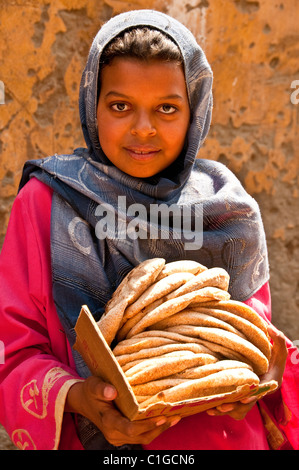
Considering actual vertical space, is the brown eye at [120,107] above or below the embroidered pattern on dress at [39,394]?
above

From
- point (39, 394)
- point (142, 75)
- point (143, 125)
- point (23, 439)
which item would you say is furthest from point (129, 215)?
point (23, 439)

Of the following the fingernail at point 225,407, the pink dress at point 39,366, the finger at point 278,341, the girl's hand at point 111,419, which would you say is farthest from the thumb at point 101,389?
the finger at point 278,341

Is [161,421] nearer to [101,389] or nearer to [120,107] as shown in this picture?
[101,389]

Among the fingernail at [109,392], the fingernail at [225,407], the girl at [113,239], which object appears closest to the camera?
the fingernail at [109,392]

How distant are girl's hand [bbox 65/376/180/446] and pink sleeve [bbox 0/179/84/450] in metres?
0.10

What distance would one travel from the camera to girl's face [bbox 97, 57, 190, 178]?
4.84ft

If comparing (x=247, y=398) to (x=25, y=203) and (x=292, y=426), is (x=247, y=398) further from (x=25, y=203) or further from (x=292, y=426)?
(x=25, y=203)

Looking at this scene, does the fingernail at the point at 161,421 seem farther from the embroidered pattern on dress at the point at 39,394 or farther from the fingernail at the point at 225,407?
the embroidered pattern on dress at the point at 39,394

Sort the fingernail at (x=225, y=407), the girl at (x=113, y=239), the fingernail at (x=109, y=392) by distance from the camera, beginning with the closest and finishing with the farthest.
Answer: the fingernail at (x=109, y=392), the fingernail at (x=225, y=407), the girl at (x=113, y=239)

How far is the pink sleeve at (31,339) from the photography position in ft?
4.54

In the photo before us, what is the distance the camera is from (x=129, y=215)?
151 centimetres

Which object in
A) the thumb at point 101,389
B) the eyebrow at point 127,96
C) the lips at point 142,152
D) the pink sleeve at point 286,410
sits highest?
the eyebrow at point 127,96

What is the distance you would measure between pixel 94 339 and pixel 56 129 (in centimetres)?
157

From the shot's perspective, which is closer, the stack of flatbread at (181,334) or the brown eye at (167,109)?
the stack of flatbread at (181,334)
